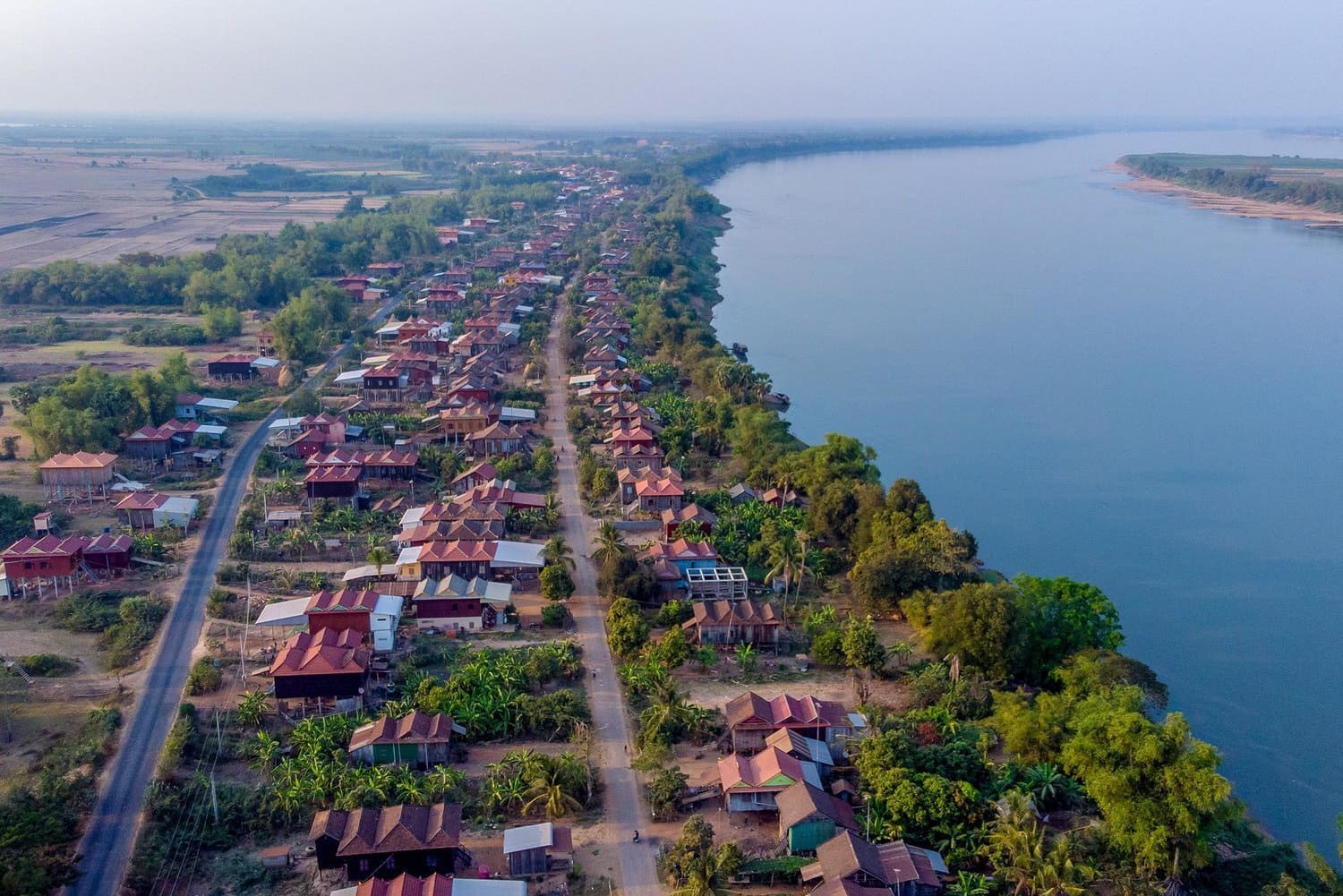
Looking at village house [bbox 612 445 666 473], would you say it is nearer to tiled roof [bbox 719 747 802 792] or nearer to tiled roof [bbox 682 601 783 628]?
tiled roof [bbox 682 601 783 628]

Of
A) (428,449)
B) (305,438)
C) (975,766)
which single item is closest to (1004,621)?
(975,766)

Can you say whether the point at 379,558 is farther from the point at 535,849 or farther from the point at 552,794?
the point at 535,849

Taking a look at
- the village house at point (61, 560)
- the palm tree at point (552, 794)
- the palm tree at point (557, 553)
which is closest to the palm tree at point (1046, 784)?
the palm tree at point (552, 794)

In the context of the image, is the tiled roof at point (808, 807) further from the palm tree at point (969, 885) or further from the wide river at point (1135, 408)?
the wide river at point (1135, 408)

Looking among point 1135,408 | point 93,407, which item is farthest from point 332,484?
point 1135,408

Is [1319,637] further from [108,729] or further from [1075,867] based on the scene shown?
[108,729]

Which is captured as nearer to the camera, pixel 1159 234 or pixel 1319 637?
pixel 1319 637
